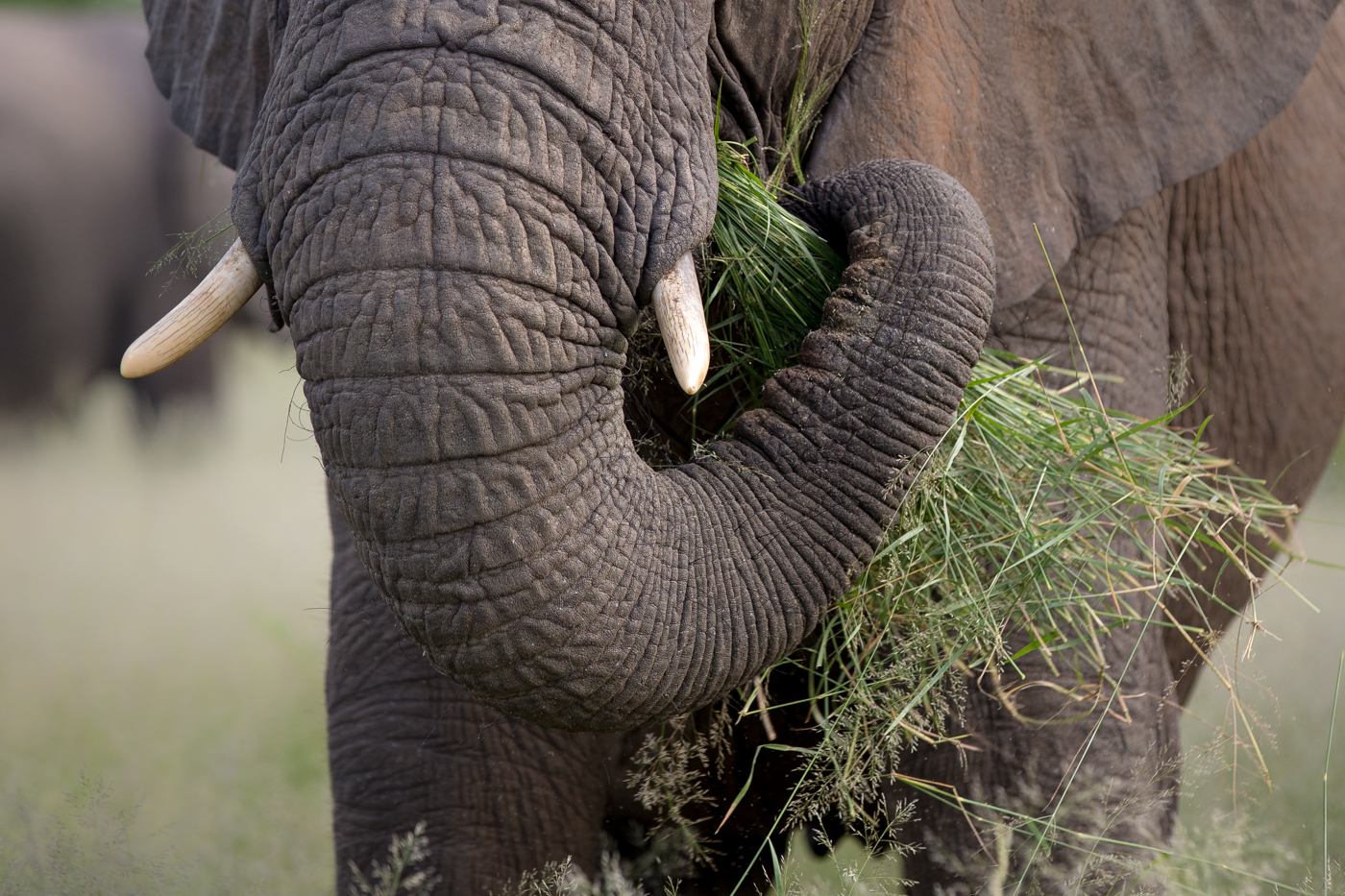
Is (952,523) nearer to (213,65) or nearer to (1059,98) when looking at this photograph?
(1059,98)

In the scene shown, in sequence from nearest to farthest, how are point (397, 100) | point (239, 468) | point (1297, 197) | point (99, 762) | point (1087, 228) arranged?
1. point (397, 100)
2. point (1087, 228)
3. point (1297, 197)
4. point (99, 762)
5. point (239, 468)

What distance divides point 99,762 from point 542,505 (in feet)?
11.9

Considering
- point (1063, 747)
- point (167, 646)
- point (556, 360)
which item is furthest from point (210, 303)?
point (167, 646)

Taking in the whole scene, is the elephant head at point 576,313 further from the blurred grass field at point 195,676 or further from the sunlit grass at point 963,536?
the blurred grass field at point 195,676

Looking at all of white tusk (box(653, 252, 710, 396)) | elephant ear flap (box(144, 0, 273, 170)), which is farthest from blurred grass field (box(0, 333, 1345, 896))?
elephant ear flap (box(144, 0, 273, 170))

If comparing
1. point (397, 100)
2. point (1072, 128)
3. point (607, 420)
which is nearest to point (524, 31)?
point (397, 100)

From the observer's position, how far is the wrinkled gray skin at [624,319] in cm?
141

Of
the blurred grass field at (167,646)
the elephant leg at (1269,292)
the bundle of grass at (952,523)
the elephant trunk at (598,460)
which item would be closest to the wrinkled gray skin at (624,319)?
the elephant trunk at (598,460)

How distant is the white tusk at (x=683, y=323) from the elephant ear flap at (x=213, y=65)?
3.68ft

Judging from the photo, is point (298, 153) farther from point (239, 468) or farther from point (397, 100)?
point (239, 468)

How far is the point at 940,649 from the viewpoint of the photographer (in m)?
2.06

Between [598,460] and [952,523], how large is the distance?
686mm

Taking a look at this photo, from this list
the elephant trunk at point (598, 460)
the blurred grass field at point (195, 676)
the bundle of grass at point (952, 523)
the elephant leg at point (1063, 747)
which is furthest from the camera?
the blurred grass field at point (195, 676)

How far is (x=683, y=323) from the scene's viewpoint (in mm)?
1535
